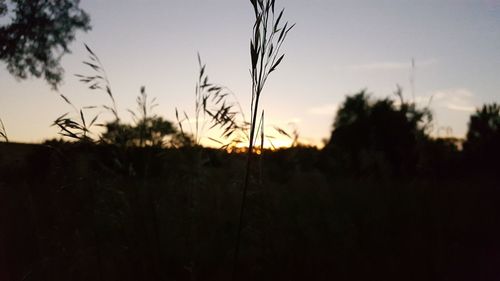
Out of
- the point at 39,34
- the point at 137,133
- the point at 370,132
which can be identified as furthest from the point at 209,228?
the point at 370,132

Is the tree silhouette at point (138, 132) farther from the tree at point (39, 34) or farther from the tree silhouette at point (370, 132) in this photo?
the tree at point (39, 34)

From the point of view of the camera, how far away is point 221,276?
117 inches

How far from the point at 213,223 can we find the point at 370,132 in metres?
32.9

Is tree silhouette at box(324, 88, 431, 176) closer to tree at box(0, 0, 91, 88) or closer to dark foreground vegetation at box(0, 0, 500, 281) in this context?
dark foreground vegetation at box(0, 0, 500, 281)

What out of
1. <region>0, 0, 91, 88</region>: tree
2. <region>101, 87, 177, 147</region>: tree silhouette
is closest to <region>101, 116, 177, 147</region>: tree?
<region>101, 87, 177, 147</region>: tree silhouette

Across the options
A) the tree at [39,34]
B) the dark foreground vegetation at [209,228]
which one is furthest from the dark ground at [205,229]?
the tree at [39,34]

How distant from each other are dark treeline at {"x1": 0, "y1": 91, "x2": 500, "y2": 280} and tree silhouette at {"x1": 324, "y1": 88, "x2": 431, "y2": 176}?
0.19ft

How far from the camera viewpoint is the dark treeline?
2871mm

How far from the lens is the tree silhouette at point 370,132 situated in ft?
14.2

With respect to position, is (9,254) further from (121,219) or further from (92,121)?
(92,121)

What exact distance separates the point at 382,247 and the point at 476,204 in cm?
202

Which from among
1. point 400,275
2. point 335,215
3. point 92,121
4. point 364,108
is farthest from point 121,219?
point 364,108

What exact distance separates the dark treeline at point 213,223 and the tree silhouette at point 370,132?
56mm

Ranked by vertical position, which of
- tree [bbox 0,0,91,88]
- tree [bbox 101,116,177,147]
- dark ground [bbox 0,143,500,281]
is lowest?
dark ground [bbox 0,143,500,281]
